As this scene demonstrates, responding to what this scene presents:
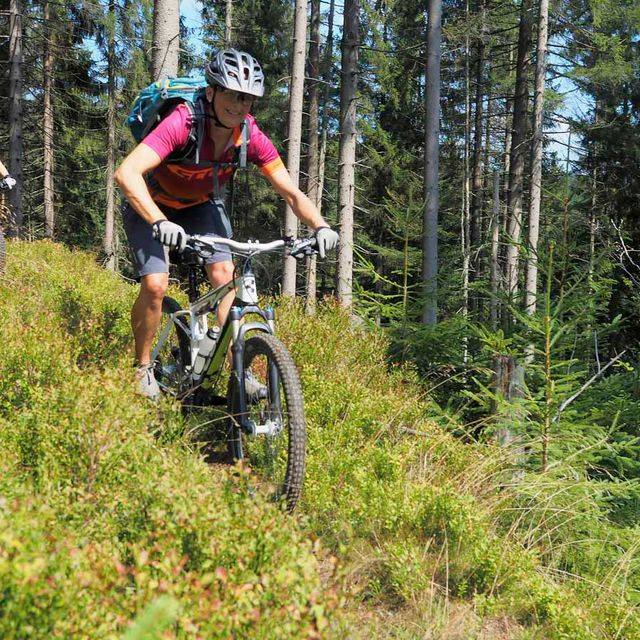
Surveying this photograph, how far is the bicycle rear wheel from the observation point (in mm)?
4461

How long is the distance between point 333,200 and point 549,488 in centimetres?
2590

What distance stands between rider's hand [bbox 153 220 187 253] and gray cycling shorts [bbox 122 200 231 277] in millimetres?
537

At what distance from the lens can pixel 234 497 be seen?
263 cm

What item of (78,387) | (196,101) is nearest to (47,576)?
(78,387)

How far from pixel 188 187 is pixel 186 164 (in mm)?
231

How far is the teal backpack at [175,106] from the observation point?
4.00 metres

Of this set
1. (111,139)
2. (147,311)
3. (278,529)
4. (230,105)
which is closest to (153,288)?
(147,311)

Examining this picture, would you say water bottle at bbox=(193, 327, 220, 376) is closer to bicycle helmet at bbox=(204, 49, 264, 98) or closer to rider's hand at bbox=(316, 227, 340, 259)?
rider's hand at bbox=(316, 227, 340, 259)

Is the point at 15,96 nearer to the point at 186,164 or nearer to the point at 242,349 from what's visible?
the point at 186,164

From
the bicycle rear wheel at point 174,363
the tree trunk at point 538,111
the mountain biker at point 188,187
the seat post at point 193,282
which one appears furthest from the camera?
the tree trunk at point 538,111

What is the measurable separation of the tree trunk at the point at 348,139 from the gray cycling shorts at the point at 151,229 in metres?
8.24

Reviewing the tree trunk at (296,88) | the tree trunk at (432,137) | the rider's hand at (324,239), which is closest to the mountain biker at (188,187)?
the rider's hand at (324,239)

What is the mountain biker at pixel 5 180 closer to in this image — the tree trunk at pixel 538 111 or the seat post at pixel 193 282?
the seat post at pixel 193 282

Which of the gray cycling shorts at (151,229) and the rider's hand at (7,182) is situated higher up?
the rider's hand at (7,182)
